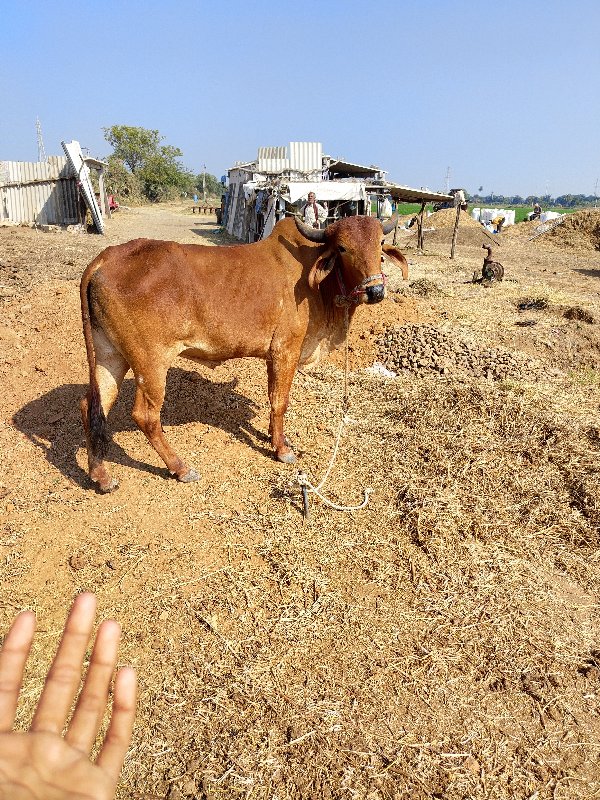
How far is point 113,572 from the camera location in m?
3.86

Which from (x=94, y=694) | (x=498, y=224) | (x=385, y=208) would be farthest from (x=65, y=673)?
(x=498, y=224)

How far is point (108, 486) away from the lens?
4.75 metres

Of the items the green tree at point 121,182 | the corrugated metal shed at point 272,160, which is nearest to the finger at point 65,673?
the corrugated metal shed at point 272,160

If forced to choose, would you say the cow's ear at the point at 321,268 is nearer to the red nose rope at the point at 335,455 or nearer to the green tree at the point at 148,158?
the red nose rope at the point at 335,455

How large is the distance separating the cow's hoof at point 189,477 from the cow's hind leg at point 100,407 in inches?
23.2

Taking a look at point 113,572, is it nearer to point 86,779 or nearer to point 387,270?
point 86,779

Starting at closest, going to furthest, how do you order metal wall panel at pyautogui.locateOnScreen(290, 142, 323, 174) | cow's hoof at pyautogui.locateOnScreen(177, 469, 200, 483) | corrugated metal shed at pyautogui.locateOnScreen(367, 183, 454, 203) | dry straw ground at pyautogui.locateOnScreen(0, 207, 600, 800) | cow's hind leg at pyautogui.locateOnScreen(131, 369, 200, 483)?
dry straw ground at pyautogui.locateOnScreen(0, 207, 600, 800) < cow's hind leg at pyautogui.locateOnScreen(131, 369, 200, 483) < cow's hoof at pyautogui.locateOnScreen(177, 469, 200, 483) < corrugated metal shed at pyautogui.locateOnScreen(367, 183, 454, 203) < metal wall panel at pyautogui.locateOnScreen(290, 142, 323, 174)

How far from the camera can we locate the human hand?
1156 millimetres

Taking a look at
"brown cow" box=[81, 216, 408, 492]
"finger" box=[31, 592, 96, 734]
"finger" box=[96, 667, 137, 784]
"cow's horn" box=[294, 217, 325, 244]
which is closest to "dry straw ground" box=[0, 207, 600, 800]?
"brown cow" box=[81, 216, 408, 492]

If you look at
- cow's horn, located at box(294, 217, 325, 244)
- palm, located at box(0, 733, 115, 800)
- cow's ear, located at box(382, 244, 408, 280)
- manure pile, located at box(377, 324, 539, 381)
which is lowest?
manure pile, located at box(377, 324, 539, 381)

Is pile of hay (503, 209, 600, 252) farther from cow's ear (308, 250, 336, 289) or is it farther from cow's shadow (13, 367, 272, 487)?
cow's ear (308, 250, 336, 289)

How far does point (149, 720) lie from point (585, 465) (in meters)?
4.37

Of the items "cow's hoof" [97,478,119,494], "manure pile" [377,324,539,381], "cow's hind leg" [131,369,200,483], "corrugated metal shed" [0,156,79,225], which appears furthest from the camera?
"corrugated metal shed" [0,156,79,225]

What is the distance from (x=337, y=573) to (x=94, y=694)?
272 centimetres
